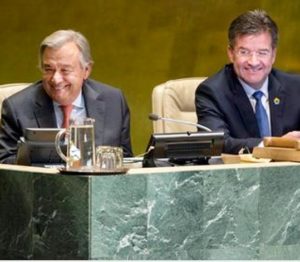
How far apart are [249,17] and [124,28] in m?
1.73

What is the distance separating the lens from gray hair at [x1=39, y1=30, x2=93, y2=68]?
3.88m

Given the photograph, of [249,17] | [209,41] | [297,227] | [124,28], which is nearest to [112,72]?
[124,28]

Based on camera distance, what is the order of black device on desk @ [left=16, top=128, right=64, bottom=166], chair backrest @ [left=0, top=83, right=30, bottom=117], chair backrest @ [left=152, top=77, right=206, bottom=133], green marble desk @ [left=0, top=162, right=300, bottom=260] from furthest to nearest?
chair backrest @ [left=152, top=77, right=206, bottom=133]
chair backrest @ [left=0, top=83, right=30, bottom=117]
black device on desk @ [left=16, top=128, right=64, bottom=166]
green marble desk @ [left=0, top=162, right=300, bottom=260]

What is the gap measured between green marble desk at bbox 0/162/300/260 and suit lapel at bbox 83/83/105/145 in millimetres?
1133

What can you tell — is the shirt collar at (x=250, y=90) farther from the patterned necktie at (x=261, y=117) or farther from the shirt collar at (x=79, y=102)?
the shirt collar at (x=79, y=102)

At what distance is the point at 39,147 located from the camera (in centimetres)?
316

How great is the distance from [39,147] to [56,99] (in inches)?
32.2

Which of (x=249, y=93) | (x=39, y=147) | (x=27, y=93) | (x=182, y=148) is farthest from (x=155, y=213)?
(x=249, y=93)

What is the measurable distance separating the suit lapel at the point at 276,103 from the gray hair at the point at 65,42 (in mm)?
911

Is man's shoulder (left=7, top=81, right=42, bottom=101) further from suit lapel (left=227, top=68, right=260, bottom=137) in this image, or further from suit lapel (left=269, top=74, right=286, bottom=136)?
suit lapel (left=269, top=74, right=286, bottom=136)

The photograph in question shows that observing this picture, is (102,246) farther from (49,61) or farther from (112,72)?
(112,72)

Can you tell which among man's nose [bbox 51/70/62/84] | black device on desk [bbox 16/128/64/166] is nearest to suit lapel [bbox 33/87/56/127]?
man's nose [bbox 51/70/62/84]

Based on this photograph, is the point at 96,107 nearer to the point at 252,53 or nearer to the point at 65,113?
the point at 65,113

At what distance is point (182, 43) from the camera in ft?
19.5
